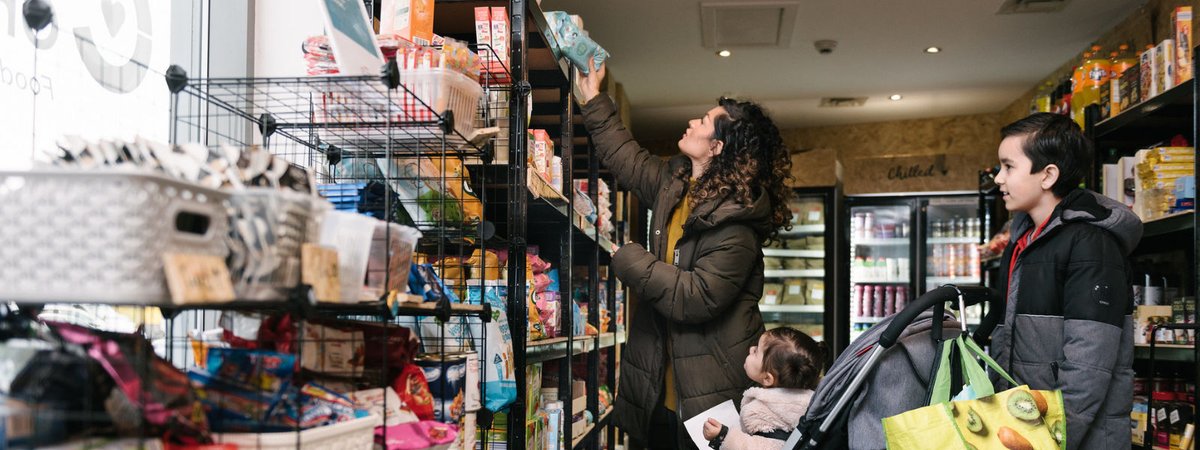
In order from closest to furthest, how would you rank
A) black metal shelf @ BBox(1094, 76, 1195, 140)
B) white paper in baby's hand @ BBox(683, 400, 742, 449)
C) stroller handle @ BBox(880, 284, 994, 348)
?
stroller handle @ BBox(880, 284, 994, 348) < white paper in baby's hand @ BBox(683, 400, 742, 449) < black metal shelf @ BBox(1094, 76, 1195, 140)

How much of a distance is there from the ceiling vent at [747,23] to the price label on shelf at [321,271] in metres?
4.26

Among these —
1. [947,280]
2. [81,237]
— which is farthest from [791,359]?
[947,280]

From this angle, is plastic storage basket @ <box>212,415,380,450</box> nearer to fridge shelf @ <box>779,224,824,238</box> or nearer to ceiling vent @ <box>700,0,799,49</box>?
ceiling vent @ <box>700,0,799,49</box>

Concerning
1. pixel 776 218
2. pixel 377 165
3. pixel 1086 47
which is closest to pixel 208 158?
pixel 377 165

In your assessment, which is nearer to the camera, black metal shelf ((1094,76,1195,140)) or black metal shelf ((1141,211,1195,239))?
black metal shelf ((1141,211,1195,239))

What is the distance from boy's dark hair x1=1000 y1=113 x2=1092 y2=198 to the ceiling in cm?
300

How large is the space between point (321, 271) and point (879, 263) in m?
7.16

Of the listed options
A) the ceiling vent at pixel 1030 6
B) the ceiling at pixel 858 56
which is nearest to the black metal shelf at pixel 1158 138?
the ceiling vent at pixel 1030 6

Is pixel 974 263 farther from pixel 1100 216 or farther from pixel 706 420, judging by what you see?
pixel 1100 216

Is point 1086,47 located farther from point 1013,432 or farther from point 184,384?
point 184,384

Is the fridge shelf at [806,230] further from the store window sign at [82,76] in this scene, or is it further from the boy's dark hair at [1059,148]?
the store window sign at [82,76]

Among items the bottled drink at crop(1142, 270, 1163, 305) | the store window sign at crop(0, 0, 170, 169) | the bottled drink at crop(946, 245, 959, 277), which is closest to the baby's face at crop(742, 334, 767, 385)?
the store window sign at crop(0, 0, 170, 169)

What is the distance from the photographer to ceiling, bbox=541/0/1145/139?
17.7 ft

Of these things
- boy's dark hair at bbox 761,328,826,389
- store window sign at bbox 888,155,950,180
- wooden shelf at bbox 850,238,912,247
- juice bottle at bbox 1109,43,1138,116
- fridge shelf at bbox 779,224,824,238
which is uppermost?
juice bottle at bbox 1109,43,1138,116
